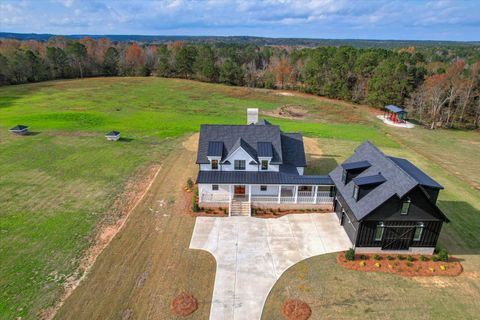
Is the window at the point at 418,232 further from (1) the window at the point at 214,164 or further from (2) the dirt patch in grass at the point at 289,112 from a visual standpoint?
(2) the dirt patch in grass at the point at 289,112

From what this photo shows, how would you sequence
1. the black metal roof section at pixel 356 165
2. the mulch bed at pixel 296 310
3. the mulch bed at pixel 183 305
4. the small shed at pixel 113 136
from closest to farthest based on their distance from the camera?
the mulch bed at pixel 296 310 → the mulch bed at pixel 183 305 → the black metal roof section at pixel 356 165 → the small shed at pixel 113 136

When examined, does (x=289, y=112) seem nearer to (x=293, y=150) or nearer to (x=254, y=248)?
(x=293, y=150)

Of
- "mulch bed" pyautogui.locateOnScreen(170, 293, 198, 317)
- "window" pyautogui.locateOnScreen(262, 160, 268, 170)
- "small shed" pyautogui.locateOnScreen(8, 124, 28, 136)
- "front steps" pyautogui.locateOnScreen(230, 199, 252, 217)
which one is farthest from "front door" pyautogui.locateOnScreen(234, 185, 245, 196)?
"small shed" pyautogui.locateOnScreen(8, 124, 28, 136)

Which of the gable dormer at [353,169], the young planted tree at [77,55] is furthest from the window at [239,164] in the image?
the young planted tree at [77,55]

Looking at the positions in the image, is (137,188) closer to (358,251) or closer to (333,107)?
(358,251)

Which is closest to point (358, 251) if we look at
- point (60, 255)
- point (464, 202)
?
point (464, 202)

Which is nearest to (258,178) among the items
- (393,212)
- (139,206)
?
(393,212)

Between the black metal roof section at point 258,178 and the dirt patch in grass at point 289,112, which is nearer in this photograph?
the black metal roof section at point 258,178

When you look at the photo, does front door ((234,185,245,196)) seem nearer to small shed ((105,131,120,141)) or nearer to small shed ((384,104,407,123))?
small shed ((105,131,120,141))
